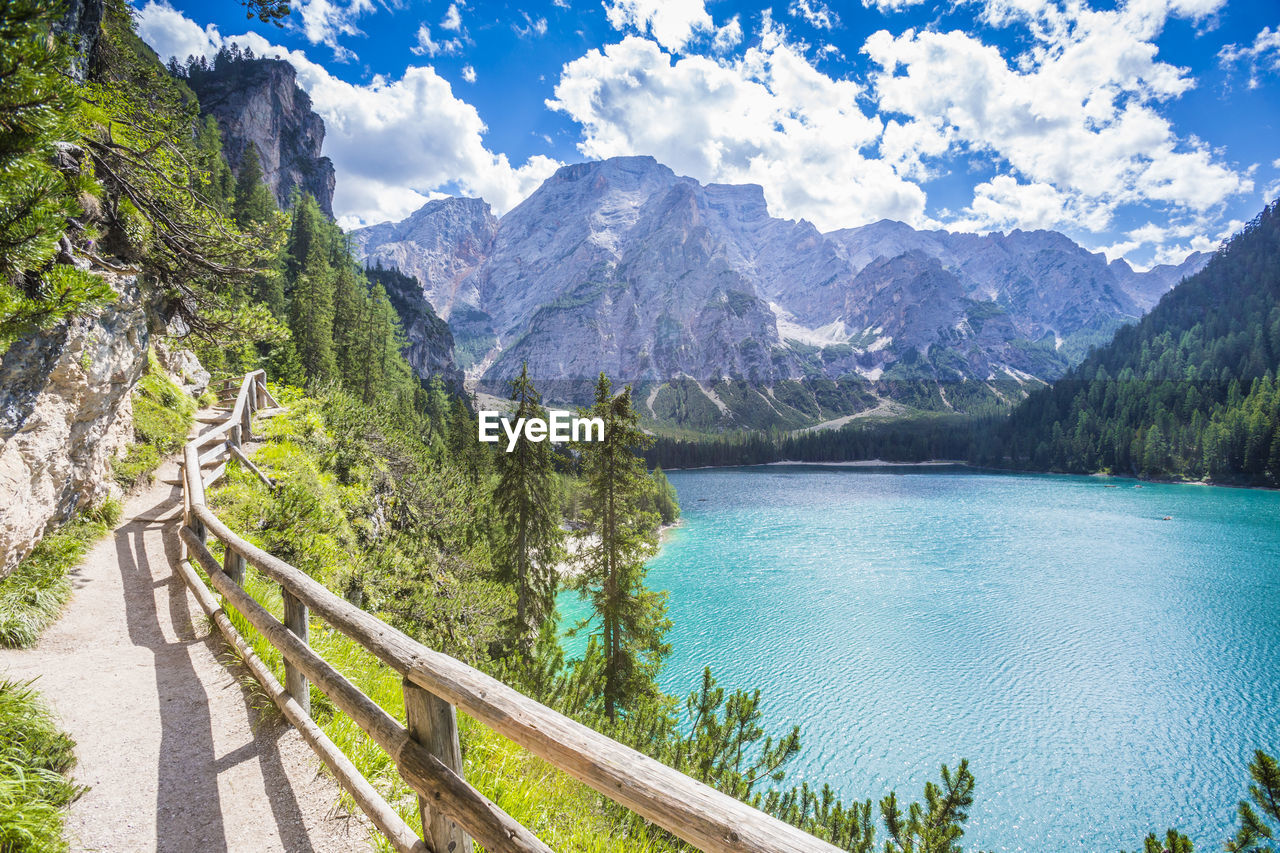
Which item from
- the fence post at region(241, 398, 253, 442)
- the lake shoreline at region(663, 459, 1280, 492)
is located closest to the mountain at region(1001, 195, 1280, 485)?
the lake shoreline at region(663, 459, 1280, 492)

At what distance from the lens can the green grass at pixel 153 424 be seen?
1133cm

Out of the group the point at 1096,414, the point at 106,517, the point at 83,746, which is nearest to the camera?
the point at 83,746

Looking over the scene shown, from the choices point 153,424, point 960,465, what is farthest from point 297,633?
point 960,465

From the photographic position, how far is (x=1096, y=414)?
144m

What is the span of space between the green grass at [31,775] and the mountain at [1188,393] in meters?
144

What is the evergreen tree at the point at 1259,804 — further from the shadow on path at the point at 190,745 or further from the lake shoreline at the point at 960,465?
the lake shoreline at the point at 960,465

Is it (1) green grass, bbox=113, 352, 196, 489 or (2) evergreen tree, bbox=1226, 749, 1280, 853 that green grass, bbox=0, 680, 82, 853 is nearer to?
(1) green grass, bbox=113, 352, 196, 489

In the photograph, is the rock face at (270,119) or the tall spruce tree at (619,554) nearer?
the tall spruce tree at (619,554)

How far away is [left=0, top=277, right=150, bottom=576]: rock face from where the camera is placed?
21.5 feet

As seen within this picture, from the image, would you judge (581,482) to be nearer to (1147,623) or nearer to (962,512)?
(1147,623)

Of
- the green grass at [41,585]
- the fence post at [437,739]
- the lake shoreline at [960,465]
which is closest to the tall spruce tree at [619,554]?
the green grass at [41,585]

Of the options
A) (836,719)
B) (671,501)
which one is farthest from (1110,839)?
(671,501)

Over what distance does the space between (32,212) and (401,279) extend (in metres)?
135

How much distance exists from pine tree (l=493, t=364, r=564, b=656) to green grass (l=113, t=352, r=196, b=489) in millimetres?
10468
